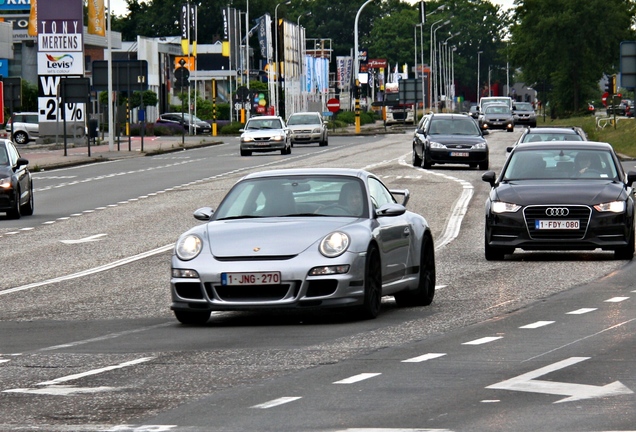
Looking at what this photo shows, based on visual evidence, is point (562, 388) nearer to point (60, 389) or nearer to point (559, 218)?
point (60, 389)

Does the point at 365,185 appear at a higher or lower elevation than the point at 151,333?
higher

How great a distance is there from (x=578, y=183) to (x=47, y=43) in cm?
4705

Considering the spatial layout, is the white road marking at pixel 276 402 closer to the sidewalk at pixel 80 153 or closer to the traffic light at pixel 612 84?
the sidewalk at pixel 80 153

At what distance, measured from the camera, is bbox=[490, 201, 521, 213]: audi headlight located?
751 inches

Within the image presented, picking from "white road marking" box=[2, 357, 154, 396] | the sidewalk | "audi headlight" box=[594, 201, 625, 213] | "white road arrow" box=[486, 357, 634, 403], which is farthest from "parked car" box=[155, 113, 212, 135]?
"white road arrow" box=[486, 357, 634, 403]

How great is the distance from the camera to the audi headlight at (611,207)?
62.0ft

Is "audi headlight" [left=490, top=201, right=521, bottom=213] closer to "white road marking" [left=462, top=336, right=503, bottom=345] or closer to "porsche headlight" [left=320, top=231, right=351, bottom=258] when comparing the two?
"porsche headlight" [left=320, top=231, right=351, bottom=258]

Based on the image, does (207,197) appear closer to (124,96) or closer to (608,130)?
(608,130)

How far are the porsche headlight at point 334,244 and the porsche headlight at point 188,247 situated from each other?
1.00 metres

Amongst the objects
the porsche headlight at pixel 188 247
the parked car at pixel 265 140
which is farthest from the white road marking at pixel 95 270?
the parked car at pixel 265 140

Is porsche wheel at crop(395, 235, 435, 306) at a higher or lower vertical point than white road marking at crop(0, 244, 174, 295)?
higher

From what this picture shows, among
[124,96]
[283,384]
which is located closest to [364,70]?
[124,96]

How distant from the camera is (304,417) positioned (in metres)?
7.95

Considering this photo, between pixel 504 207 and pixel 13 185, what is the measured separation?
1316 centimetres
